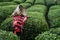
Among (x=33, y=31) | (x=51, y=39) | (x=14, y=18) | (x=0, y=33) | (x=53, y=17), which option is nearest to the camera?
(x=0, y=33)

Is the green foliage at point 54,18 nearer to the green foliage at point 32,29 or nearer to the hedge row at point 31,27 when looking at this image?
the hedge row at point 31,27

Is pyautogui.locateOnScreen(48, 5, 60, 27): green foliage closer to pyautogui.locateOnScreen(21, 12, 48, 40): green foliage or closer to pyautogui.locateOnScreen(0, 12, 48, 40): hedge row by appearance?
pyautogui.locateOnScreen(0, 12, 48, 40): hedge row

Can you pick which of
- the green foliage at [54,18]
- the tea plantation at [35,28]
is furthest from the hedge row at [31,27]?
the green foliage at [54,18]

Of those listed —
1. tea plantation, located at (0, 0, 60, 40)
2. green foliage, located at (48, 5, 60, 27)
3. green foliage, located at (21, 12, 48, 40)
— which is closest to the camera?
tea plantation, located at (0, 0, 60, 40)

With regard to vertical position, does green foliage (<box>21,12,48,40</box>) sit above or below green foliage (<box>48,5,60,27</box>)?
above

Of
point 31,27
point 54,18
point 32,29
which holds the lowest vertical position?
point 54,18

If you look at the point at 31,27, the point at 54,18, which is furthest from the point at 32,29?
the point at 54,18

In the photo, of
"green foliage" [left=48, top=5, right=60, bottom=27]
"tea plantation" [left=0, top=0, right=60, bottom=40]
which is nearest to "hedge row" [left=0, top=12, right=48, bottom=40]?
"tea plantation" [left=0, top=0, right=60, bottom=40]

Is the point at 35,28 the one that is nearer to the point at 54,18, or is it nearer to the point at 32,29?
the point at 32,29

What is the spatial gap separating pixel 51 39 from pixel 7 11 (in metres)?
8.41

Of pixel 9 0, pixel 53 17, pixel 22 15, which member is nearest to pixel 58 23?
pixel 53 17

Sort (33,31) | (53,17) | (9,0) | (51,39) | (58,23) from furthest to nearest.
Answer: (9,0) → (53,17) → (58,23) → (33,31) → (51,39)

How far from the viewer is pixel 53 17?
18.9 meters

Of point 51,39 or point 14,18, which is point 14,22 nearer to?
point 14,18
